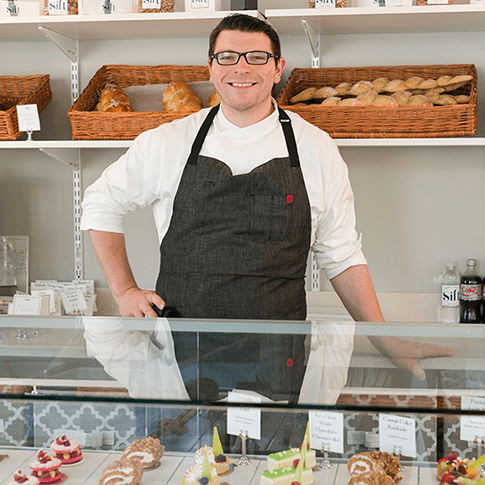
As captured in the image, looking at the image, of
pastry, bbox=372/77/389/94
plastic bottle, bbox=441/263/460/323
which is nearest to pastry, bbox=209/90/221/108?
pastry, bbox=372/77/389/94

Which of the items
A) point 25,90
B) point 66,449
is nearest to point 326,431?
point 66,449

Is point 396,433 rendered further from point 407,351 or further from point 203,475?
point 203,475

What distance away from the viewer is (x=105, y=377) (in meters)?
0.97

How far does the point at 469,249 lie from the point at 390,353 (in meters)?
1.54

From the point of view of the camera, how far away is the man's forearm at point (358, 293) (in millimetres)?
1549

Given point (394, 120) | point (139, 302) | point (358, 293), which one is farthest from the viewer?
point (394, 120)

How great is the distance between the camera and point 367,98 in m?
2.00

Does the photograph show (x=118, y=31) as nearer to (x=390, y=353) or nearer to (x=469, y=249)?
(x=469, y=249)

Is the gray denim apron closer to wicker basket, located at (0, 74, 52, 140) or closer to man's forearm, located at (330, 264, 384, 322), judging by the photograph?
man's forearm, located at (330, 264, 384, 322)

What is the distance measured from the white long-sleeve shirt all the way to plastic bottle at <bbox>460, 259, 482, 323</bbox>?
693 millimetres

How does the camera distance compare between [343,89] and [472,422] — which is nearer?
[472,422]

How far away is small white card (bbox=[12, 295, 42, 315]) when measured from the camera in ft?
7.06

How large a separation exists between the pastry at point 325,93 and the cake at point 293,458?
133cm

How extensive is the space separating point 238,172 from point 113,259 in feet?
1.36
